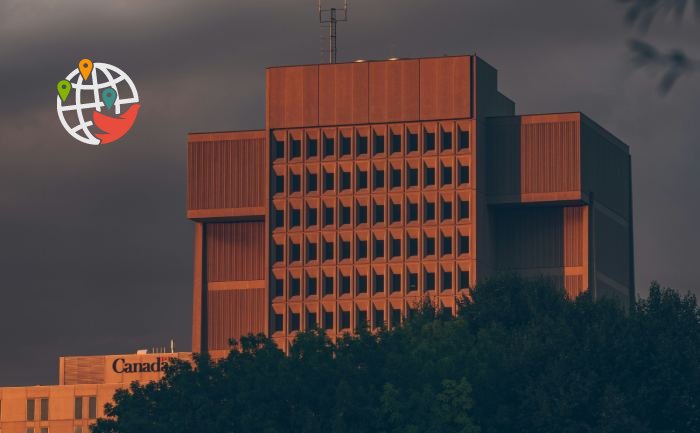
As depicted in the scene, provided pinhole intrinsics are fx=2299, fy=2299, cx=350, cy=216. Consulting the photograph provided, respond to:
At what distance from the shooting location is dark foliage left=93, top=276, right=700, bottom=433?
129 metres

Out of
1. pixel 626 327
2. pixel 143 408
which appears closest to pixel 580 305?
pixel 626 327

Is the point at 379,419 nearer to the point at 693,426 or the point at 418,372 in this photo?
the point at 418,372

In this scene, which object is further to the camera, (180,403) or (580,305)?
(580,305)

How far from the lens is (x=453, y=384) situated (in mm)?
130625

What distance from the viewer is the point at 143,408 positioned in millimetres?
137750

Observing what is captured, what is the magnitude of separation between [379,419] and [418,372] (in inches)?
239

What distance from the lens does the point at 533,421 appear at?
13000cm

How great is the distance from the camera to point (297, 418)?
130 meters

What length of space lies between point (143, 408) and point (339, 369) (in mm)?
13215

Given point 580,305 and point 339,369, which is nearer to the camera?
point 339,369

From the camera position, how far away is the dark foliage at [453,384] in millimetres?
129250

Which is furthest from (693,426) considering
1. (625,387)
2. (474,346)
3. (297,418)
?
(297,418)

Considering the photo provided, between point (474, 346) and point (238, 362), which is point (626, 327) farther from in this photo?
point (238, 362)

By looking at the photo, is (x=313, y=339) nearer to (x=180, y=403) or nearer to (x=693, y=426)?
(x=180, y=403)
